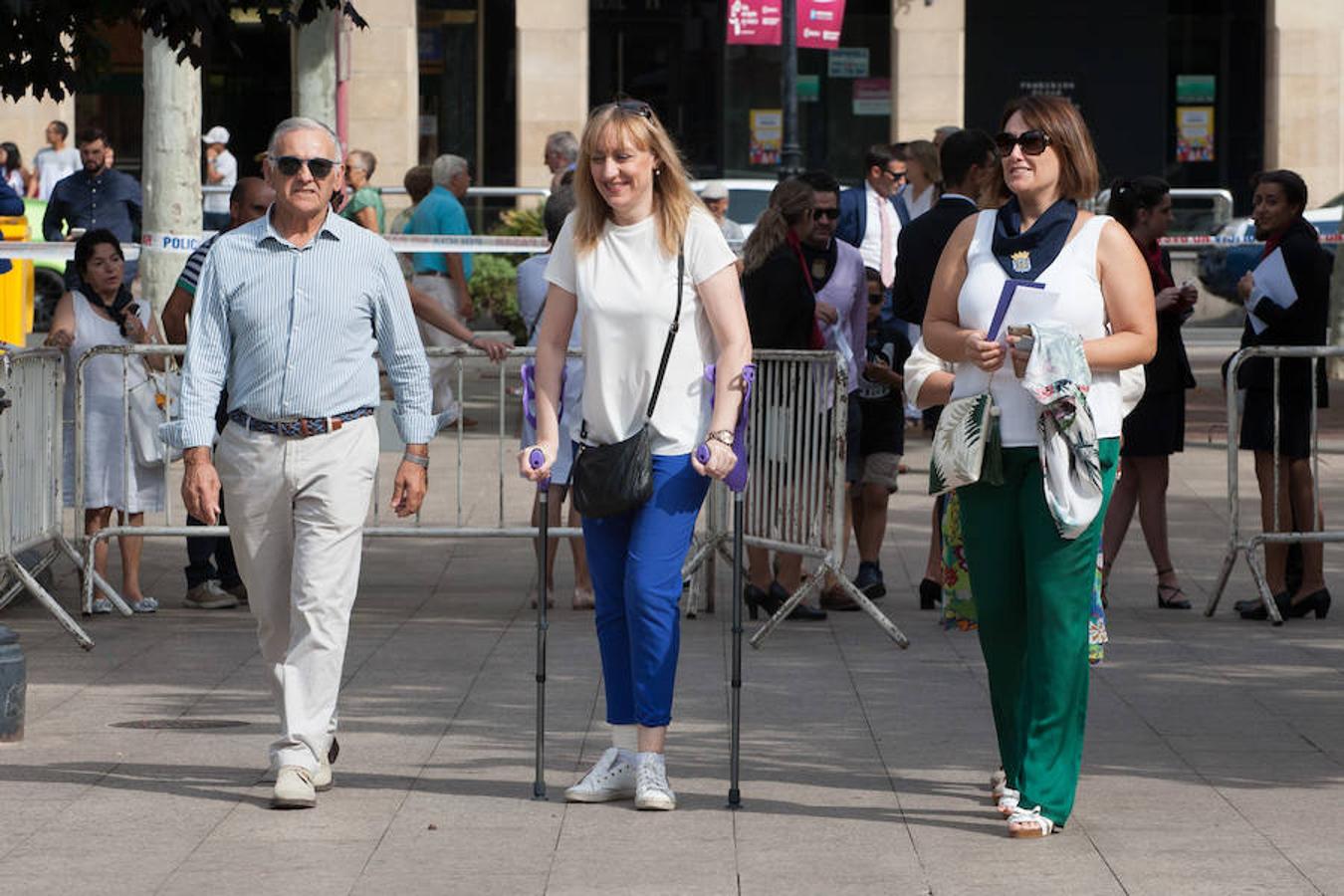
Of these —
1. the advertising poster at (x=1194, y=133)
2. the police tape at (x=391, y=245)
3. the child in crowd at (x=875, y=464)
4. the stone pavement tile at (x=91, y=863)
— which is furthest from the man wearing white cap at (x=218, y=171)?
the stone pavement tile at (x=91, y=863)

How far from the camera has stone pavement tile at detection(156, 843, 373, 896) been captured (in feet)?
20.0

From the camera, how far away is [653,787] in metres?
6.98

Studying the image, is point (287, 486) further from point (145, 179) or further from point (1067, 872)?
point (145, 179)

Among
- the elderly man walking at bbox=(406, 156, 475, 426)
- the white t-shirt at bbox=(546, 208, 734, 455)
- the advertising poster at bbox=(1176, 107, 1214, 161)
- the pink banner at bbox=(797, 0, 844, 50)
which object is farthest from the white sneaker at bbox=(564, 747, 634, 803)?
the advertising poster at bbox=(1176, 107, 1214, 161)

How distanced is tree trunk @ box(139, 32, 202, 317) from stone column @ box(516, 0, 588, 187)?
16757mm

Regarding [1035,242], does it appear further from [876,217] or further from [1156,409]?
[876,217]

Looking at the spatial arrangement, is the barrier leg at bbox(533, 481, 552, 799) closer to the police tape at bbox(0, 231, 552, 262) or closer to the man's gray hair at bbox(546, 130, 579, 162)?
the police tape at bbox(0, 231, 552, 262)

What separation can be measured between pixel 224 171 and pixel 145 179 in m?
13.3

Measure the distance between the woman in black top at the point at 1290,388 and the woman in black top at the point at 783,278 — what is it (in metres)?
1.93

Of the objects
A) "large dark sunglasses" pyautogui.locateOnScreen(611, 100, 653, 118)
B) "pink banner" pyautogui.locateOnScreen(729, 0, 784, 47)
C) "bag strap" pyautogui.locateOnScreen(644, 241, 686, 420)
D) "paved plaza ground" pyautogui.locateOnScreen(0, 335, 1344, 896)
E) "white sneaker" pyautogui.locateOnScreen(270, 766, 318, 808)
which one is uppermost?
"pink banner" pyautogui.locateOnScreen(729, 0, 784, 47)

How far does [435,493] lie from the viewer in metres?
14.9

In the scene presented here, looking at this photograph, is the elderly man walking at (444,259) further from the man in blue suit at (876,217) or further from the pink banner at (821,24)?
the pink banner at (821,24)

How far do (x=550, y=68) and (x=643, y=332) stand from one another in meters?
27.4

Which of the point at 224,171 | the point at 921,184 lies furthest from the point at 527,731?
the point at 224,171
